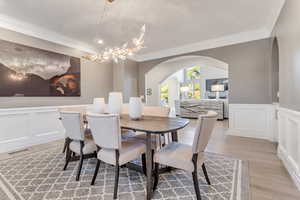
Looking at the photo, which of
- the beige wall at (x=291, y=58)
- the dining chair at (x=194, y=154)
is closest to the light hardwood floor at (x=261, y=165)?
the dining chair at (x=194, y=154)

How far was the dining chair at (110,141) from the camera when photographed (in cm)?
157

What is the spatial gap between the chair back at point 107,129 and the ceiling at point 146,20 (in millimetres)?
→ 2060

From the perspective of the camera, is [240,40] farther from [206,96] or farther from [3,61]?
[206,96]

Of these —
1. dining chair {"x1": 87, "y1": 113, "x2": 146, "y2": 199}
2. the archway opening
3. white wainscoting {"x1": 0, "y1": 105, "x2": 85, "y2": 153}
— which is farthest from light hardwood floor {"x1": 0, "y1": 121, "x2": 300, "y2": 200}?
the archway opening

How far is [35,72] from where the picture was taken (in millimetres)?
3479

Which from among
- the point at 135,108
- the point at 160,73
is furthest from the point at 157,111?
the point at 160,73

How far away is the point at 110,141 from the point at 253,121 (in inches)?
150

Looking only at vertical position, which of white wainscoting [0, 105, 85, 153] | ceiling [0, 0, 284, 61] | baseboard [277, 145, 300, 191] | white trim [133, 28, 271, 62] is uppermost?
ceiling [0, 0, 284, 61]

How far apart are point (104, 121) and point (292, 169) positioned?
8.04 ft

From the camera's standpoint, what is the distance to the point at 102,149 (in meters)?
1.80

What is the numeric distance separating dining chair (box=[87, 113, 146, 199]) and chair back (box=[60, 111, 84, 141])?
361mm

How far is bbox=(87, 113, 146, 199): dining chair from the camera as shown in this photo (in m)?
1.57

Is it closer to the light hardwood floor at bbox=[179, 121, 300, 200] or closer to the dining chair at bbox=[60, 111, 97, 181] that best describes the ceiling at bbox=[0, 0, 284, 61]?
the dining chair at bbox=[60, 111, 97, 181]

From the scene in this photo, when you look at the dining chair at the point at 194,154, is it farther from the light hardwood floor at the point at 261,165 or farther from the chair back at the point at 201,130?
the light hardwood floor at the point at 261,165
